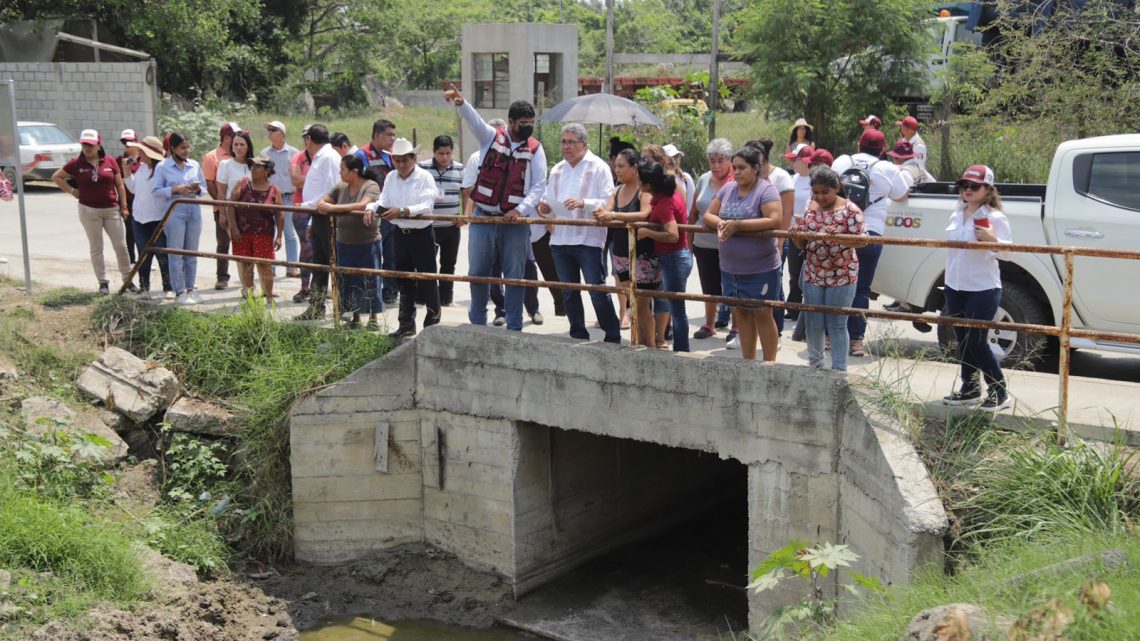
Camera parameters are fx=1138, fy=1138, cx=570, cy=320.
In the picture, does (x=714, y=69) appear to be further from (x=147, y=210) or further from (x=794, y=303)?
(x=794, y=303)

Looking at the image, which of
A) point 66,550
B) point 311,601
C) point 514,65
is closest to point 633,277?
point 311,601

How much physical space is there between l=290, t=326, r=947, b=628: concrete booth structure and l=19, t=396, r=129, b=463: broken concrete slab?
1.49 meters

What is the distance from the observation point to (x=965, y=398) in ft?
22.7

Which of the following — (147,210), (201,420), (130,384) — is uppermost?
(147,210)

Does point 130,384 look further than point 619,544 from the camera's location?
No

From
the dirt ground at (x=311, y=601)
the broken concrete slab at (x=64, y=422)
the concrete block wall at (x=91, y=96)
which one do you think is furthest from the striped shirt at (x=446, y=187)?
the concrete block wall at (x=91, y=96)

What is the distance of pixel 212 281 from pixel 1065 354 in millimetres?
9097

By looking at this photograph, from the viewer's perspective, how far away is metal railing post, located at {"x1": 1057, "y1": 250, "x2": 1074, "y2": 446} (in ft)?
20.2

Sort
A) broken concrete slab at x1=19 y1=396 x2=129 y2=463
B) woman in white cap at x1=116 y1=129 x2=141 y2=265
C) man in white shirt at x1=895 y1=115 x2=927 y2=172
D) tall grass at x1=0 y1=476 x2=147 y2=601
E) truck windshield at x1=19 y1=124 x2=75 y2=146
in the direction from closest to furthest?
tall grass at x1=0 y1=476 x2=147 y2=601 → broken concrete slab at x1=19 y1=396 x2=129 y2=463 → woman in white cap at x1=116 y1=129 x2=141 y2=265 → man in white shirt at x1=895 y1=115 x2=927 y2=172 → truck windshield at x1=19 y1=124 x2=75 y2=146

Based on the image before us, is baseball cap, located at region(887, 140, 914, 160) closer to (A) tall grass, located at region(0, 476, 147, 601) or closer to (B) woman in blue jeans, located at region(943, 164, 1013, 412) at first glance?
(B) woman in blue jeans, located at region(943, 164, 1013, 412)

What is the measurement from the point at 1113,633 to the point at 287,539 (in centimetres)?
676

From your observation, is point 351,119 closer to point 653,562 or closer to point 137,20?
point 137,20

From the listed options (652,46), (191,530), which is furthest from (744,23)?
(652,46)

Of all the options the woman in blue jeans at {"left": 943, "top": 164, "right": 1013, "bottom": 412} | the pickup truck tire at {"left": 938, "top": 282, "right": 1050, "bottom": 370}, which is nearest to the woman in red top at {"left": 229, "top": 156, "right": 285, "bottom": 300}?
the pickup truck tire at {"left": 938, "top": 282, "right": 1050, "bottom": 370}
